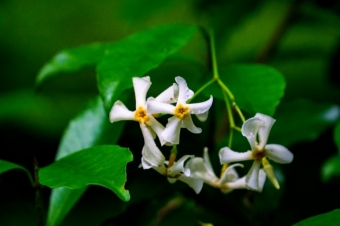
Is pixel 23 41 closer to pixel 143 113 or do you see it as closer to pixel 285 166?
pixel 285 166

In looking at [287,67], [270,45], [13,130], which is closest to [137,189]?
[270,45]

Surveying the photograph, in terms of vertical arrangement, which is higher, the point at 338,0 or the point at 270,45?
the point at 338,0

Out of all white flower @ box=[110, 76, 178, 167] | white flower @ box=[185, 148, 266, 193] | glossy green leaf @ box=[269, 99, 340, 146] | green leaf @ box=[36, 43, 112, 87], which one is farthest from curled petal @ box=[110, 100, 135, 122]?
glossy green leaf @ box=[269, 99, 340, 146]

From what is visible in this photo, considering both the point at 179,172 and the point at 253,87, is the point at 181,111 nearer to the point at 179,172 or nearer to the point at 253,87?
the point at 179,172

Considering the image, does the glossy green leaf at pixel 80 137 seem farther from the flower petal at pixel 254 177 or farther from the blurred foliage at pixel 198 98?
the flower petal at pixel 254 177

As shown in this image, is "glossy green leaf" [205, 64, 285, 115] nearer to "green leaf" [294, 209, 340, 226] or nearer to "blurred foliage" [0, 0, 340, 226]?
"blurred foliage" [0, 0, 340, 226]

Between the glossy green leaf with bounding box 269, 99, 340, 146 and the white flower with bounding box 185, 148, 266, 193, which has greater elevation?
the glossy green leaf with bounding box 269, 99, 340, 146
